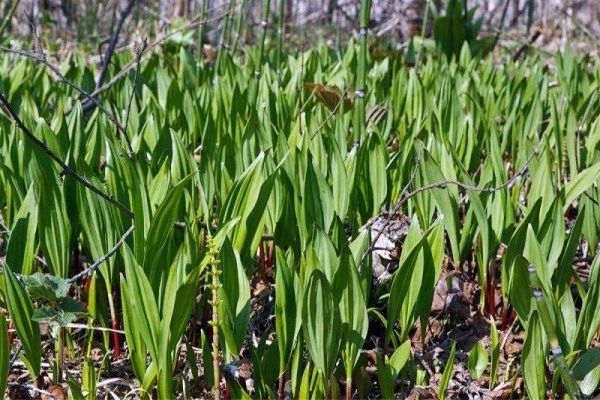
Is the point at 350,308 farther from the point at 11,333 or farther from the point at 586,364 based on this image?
the point at 11,333

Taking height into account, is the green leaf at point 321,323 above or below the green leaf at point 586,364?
above

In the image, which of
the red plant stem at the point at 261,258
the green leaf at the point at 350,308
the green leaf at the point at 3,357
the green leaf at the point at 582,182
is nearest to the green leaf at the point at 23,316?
the green leaf at the point at 3,357

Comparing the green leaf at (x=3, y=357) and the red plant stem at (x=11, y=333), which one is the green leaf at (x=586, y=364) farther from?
the red plant stem at (x=11, y=333)

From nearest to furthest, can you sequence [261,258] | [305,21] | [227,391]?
[227,391] → [261,258] → [305,21]

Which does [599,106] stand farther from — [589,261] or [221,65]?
[221,65]

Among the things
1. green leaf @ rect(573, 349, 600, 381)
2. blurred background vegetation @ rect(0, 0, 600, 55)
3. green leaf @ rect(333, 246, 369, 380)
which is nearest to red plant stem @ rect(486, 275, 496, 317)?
green leaf @ rect(573, 349, 600, 381)

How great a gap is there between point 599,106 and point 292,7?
8.01 meters

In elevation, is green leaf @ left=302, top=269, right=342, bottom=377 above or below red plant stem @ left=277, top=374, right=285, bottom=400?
above

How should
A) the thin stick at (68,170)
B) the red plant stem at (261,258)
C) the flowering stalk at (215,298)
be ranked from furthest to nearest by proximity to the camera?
1. the red plant stem at (261,258)
2. the thin stick at (68,170)
3. the flowering stalk at (215,298)

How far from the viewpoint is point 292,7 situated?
1066 cm

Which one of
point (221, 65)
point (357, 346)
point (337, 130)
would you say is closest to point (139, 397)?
point (357, 346)

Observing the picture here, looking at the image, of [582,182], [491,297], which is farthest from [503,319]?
[582,182]

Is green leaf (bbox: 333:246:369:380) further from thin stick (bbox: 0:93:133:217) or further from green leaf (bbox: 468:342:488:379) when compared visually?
thin stick (bbox: 0:93:133:217)

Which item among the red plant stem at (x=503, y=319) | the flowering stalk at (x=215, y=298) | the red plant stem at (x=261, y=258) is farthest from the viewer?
the red plant stem at (x=261, y=258)
